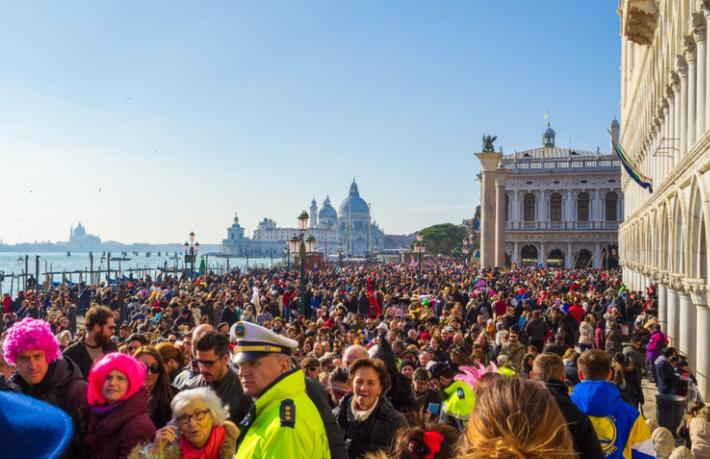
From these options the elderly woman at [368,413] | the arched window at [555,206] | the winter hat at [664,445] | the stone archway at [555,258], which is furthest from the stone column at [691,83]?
the arched window at [555,206]

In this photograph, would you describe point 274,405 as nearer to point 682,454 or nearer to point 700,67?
point 682,454

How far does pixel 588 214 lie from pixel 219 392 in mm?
67915

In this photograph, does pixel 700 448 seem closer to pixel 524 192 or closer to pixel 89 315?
pixel 89 315

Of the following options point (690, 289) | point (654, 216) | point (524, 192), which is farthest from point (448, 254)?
point (690, 289)

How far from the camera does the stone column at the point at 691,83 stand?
13.7m

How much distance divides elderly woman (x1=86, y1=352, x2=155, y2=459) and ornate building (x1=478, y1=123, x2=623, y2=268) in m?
65.1

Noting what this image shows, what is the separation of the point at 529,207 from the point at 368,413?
68220 mm

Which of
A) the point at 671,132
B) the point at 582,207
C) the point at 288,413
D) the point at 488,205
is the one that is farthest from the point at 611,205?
the point at 288,413

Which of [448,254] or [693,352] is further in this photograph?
[448,254]

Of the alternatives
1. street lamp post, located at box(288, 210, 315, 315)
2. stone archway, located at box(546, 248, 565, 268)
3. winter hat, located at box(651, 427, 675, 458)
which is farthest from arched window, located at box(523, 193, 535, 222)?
winter hat, located at box(651, 427, 675, 458)

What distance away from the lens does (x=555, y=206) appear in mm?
70250

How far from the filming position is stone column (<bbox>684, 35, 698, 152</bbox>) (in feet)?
44.9

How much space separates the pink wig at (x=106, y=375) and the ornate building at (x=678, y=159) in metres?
9.90

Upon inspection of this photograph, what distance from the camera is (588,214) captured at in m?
69.1
